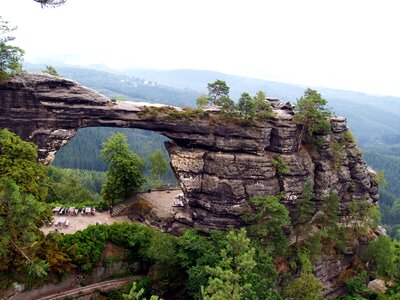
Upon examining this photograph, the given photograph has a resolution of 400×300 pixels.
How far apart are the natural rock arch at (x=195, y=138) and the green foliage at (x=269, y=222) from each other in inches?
64.1

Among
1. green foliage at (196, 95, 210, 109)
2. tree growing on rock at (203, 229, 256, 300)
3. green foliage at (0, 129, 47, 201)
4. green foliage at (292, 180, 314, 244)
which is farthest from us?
green foliage at (196, 95, 210, 109)

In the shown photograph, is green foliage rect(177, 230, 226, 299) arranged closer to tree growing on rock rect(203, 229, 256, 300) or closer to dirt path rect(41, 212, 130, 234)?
tree growing on rock rect(203, 229, 256, 300)

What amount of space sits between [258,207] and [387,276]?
1860 centimetres

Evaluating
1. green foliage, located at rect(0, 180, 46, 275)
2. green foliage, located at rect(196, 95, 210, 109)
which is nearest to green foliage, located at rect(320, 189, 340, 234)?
green foliage, located at rect(196, 95, 210, 109)

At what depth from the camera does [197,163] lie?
32938 mm

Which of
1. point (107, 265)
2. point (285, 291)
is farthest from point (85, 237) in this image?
point (285, 291)

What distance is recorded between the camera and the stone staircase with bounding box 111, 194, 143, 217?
1456 inches

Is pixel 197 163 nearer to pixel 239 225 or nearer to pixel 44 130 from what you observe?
pixel 239 225

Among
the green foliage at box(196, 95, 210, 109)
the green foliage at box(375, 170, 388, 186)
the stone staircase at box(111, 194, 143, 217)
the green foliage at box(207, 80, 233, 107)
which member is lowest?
the stone staircase at box(111, 194, 143, 217)

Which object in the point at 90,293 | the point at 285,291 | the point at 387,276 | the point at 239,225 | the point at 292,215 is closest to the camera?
the point at 90,293

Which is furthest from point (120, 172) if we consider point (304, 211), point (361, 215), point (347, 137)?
point (361, 215)

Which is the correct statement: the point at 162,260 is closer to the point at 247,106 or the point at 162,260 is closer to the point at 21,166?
the point at 21,166

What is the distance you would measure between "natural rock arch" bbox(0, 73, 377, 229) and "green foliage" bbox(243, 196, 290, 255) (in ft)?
5.35

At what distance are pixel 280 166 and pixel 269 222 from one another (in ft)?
20.0
